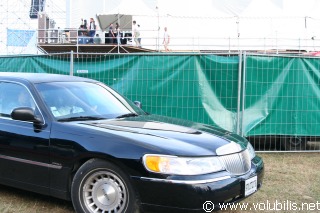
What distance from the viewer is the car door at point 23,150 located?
4176 mm

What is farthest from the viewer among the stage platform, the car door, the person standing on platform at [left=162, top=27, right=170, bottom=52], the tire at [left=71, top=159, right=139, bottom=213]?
the person standing on platform at [left=162, top=27, right=170, bottom=52]

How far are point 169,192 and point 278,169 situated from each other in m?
3.50

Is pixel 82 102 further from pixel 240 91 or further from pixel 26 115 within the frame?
pixel 240 91

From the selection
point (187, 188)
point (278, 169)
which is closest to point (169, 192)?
point (187, 188)

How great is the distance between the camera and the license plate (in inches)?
153

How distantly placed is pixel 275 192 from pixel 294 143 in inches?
118

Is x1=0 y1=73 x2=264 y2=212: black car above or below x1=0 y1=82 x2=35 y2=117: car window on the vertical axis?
below

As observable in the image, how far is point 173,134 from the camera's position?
4020 mm

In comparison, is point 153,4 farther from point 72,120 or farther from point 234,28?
point 72,120

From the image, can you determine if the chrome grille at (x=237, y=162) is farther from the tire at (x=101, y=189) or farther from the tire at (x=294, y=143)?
the tire at (x=294, y=143)

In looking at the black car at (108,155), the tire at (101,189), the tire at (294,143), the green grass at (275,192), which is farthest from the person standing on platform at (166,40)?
the tire at (101,189)

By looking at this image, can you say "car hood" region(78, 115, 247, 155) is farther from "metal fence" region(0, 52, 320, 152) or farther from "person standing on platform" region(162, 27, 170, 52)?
"person standing on platform" region(162, 27, 170, 52)

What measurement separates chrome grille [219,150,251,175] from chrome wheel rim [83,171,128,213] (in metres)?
0.98

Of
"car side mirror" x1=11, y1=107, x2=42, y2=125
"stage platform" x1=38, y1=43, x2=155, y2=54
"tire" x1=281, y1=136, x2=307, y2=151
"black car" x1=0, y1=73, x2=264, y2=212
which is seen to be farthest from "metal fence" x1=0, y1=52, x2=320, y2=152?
"stage platform" x1=38, y1=43, x2=155, y2=54
